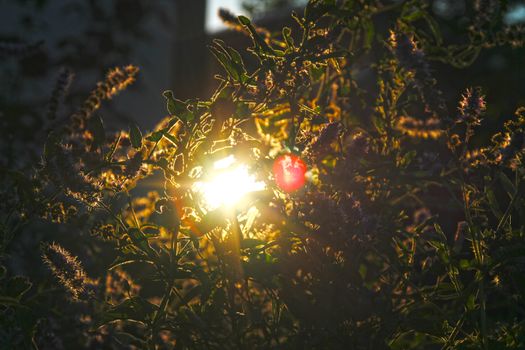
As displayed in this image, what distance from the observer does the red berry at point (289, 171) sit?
1.57 m

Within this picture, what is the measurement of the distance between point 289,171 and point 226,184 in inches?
7.4

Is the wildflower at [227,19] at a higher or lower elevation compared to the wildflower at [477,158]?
higher

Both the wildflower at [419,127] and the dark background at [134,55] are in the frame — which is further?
the dark background at [134,55]

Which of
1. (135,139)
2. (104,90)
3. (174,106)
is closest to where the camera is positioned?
(174,106)

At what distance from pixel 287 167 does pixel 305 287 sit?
33 cm

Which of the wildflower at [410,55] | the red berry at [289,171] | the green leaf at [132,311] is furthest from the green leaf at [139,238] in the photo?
the wildflower at [410,55]

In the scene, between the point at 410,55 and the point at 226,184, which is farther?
the point at 410,55

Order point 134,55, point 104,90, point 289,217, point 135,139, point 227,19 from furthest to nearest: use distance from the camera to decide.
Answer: point 134,55
point 227,19
point 104,90
point 289,217
point 135,139

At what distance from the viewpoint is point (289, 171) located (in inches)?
62.6

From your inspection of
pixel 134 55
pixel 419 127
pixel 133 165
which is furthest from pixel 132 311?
pixel 134 55

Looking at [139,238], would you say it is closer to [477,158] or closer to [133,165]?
[133,165]

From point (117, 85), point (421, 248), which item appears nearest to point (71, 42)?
point (117, 85)

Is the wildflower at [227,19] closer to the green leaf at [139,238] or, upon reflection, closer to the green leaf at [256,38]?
the green leaf at [256,38]

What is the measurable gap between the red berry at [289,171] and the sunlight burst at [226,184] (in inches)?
2.3
